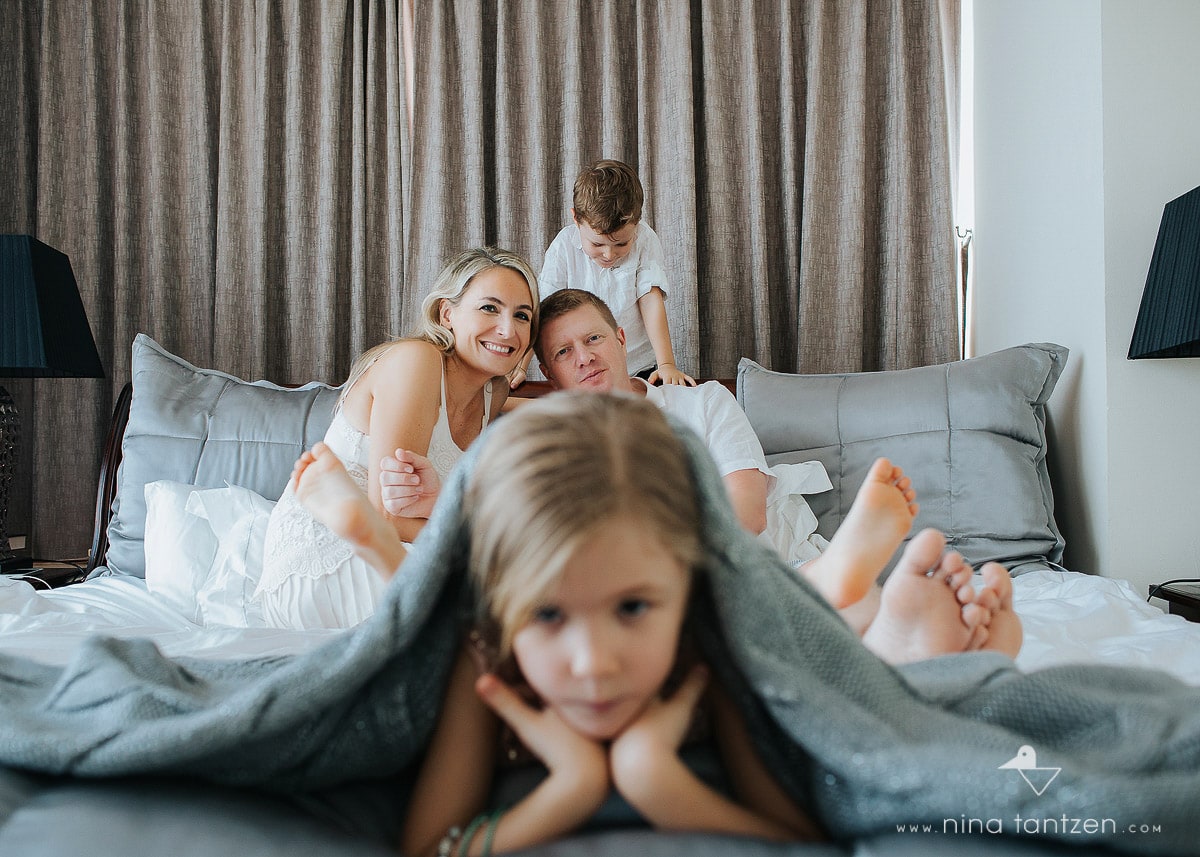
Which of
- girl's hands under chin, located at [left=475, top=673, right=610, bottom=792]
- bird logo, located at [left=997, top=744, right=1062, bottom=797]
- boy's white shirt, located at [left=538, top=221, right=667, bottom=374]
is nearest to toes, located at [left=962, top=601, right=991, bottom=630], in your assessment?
bird logo, located at [left=997, top=744, right=1062, bottom=797]

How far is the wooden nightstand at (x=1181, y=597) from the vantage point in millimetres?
1729

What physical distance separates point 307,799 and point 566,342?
1336 millimetres

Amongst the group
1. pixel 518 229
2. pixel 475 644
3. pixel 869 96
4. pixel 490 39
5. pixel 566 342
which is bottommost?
pixel 475 644

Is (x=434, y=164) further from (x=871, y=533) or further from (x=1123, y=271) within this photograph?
(x=871, y=533)

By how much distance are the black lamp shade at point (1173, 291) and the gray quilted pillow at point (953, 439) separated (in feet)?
0.76

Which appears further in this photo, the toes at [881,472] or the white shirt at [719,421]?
the white shirt at [719,421]

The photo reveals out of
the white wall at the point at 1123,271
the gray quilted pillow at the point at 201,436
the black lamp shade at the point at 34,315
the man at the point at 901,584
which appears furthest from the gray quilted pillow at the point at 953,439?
the black lamp shade at the point at 34,315

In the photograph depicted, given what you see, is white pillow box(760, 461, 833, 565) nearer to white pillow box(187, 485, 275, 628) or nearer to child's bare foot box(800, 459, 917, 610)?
child's bare foot box(800, 459, 917, 610)

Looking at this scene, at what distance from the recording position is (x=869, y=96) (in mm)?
2801

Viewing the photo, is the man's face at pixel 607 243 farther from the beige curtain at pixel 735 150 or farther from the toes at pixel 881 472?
the toes at pixel 881 472

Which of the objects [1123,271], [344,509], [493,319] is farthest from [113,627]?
[1123,271]

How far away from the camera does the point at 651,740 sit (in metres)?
0.61

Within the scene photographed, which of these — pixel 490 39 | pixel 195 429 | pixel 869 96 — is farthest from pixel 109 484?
pixel 869 96

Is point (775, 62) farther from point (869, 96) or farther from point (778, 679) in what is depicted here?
point (778, 679)
